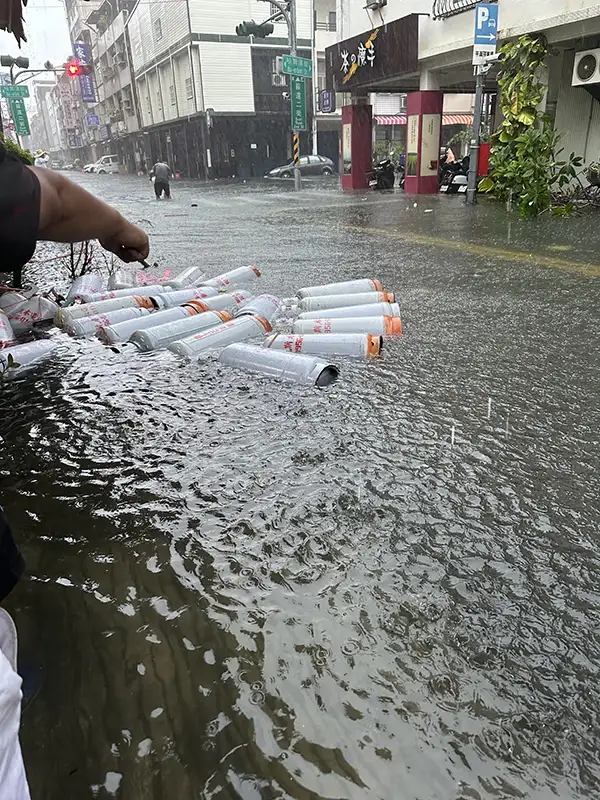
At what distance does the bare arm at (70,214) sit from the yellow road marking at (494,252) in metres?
5.61

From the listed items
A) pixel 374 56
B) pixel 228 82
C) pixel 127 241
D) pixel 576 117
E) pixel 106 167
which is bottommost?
pixel 106 167

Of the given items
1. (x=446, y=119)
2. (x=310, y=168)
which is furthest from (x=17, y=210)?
(x=446, y=119)

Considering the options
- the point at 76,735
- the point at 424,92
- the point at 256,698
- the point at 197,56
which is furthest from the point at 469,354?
the point at 197,56

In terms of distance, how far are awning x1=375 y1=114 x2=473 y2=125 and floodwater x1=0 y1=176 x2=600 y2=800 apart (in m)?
36.7

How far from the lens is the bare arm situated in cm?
106

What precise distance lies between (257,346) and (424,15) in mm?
14946

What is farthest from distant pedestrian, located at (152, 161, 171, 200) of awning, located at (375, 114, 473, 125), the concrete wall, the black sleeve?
awning, located at (375, 114, 473, 125)

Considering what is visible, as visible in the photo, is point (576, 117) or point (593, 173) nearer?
point (593, 173)

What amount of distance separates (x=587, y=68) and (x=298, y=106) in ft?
40.0

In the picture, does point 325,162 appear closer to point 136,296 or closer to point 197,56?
point 197,56

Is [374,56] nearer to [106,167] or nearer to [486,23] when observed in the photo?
[486,23]

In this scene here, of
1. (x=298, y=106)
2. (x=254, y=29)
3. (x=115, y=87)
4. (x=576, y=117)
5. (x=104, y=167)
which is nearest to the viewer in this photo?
(x=576, y=117)

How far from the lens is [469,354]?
376 cm

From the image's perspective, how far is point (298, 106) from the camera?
20656 millimetres
